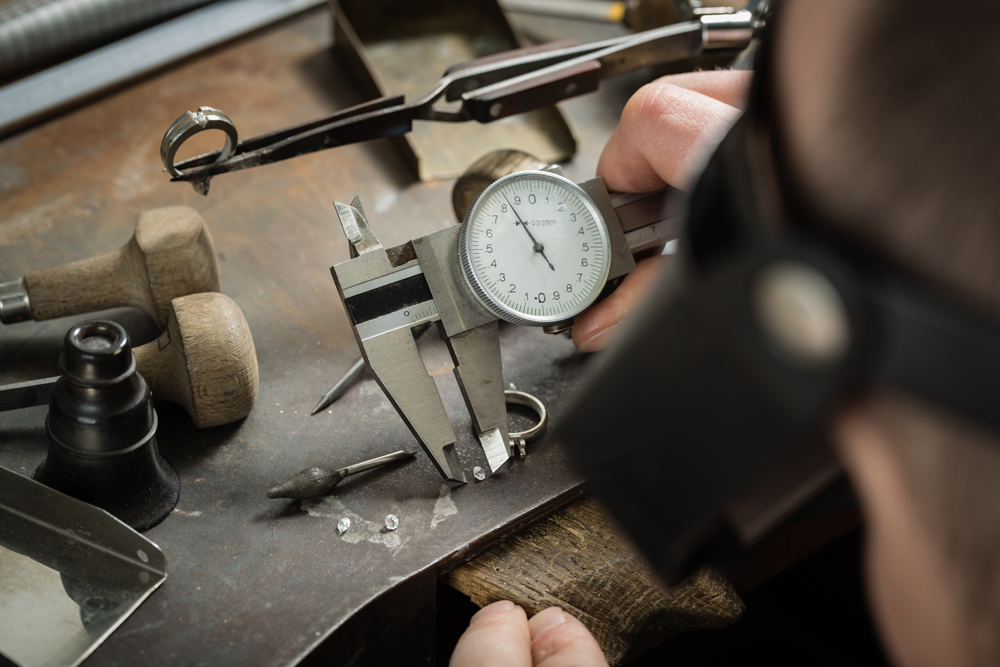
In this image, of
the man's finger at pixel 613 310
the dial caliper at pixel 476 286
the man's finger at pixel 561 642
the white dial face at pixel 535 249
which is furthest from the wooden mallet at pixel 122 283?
the man's finger at pixel 561 642

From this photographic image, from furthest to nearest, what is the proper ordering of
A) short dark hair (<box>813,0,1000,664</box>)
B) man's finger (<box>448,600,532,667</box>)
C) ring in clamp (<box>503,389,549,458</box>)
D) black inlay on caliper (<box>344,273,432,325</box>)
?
ring in clamp (<box>503,389,549,458</box>) < black inlay on caliper (<box>344,273,432,325</box>) < man's finger (<box>448,600,532,667</box>) < short dark hair (<box>813,0,1000,664</box>)

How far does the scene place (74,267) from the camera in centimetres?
114

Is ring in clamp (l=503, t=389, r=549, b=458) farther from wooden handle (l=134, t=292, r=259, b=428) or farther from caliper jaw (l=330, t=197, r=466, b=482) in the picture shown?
wooden handle (l=134, t=292, r=259, b=428)

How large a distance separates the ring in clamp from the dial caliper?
36mm

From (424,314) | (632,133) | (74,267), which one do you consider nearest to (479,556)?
(424,314)

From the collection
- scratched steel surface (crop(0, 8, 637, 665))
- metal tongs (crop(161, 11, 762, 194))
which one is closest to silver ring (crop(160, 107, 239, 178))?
metal tongs (crop(161, 11, 762, 194))

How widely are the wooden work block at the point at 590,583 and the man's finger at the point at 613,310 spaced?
262mm

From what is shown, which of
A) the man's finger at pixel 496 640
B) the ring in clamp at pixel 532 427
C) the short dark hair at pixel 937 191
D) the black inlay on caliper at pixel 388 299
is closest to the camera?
the short dark hair at pixel 937 191

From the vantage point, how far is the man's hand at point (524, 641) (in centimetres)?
85

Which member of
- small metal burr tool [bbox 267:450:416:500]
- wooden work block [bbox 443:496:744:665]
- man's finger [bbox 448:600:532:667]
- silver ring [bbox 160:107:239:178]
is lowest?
wooden work block [bbox 443:496:744:665]

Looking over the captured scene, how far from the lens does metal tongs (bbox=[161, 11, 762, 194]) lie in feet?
3.70

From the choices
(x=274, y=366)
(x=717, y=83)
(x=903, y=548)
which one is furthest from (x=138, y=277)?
(x=903, y=548)

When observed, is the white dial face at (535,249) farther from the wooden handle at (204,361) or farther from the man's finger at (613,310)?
the wooden handle at (204,361)

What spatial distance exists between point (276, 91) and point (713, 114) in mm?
1043
